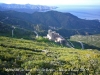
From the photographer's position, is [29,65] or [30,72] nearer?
[30,72]

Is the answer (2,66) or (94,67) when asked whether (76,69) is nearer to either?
(94,67)

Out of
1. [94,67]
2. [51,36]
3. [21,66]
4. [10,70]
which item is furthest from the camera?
[51,36]

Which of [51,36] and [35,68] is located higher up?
[35,68]

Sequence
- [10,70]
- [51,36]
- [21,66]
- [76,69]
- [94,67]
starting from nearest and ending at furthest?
[10,70] < [21,66] < [76,69] < [94,67] < [51,36]

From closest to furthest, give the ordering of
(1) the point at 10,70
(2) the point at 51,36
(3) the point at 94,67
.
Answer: (1) the point at 10,70 → (3) the point at 94,67 → (2) the point at 51,36

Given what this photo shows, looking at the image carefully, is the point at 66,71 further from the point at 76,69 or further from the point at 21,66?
the point at 21,66

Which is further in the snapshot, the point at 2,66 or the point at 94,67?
A: the point at 94,67

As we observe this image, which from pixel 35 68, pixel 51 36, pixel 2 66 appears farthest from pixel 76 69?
pixel 51 36

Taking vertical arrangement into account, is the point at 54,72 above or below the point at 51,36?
above

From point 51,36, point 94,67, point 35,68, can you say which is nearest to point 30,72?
point 35,68
